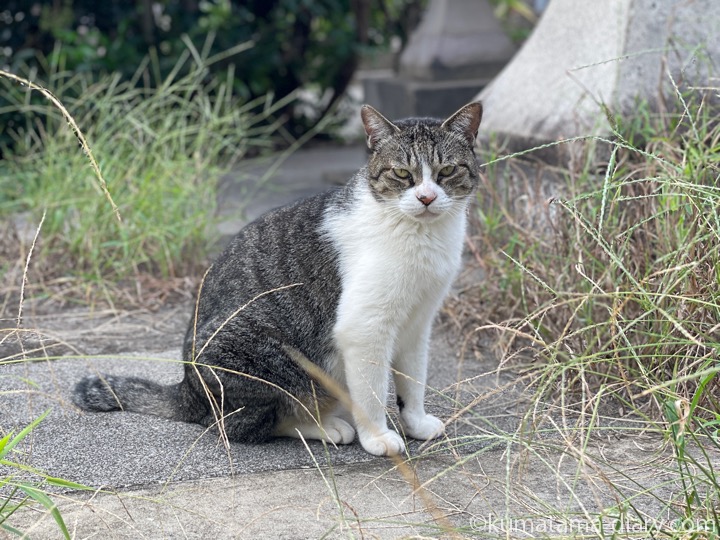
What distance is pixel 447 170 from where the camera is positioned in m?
2.74

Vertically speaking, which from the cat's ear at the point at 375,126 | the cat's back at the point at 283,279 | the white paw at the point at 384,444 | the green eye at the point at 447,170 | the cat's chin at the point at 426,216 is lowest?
the white paw at the point at 384,444

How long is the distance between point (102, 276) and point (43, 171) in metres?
0.67

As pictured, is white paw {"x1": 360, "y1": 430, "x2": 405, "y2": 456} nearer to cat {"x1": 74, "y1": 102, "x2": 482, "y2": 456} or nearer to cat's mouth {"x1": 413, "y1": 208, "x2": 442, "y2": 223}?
cat {"x1": 74, "y1": 102, "x2": 482, "y2": 456}

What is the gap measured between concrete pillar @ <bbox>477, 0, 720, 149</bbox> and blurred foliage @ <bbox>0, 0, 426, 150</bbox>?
97.1 inches

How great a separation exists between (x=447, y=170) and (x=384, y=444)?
0.88 metres

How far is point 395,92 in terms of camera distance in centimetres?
700

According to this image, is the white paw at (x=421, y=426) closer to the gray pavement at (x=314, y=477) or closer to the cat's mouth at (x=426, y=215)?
the gray pavement at (x=314, y=477)

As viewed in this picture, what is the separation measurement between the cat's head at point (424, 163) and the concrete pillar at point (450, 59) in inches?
151

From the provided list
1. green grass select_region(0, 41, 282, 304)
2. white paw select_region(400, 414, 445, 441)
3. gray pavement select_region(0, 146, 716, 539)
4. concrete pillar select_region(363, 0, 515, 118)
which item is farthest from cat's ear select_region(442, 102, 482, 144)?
concrete pillar select_region(363, 0, 515, 118)

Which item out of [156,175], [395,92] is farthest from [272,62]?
[156,175]

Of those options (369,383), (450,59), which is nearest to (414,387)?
(369,383)

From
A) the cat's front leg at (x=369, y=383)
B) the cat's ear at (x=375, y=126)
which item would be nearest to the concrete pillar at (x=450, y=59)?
the cat's ear at (x=375, y=126)

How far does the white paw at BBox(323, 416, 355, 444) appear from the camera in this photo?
2.81 metres

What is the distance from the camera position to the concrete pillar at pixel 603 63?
3.88 m
